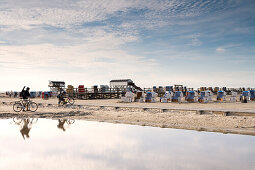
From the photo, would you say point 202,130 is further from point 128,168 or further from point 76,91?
point 76,91

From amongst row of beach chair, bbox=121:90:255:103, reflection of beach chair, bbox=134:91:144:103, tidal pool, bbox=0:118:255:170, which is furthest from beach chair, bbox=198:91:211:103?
tidal pool, bbox=0:118:255:170

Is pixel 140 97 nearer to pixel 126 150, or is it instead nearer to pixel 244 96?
pixel 244 96

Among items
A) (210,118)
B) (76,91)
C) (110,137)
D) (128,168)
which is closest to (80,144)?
(110,137)

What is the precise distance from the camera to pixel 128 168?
536cm

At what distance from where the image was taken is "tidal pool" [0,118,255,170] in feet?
18.5

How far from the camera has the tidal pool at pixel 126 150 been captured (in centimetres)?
562

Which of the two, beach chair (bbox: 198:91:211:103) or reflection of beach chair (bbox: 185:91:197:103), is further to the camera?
reflection of beach chair (bbox: 185:91:197:103)

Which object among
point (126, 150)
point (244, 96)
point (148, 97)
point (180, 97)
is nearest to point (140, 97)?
point (148, 97)

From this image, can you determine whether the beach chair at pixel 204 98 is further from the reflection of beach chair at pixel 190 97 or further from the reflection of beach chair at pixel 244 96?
the reflection of beach chair at pixel 244 96

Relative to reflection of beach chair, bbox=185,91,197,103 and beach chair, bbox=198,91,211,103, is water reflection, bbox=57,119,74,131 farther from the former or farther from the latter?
beach chair, bbox=198,91,211,103

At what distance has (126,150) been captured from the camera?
6887 mm

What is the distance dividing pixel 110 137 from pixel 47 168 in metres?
3.38

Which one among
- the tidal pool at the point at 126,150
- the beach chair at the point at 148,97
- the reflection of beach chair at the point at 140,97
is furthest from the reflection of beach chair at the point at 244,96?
the tidal pool at the point at 126,150

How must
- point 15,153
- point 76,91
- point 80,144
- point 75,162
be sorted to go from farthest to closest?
point 76,91, point 80,144, point 15,153, point 75,162
